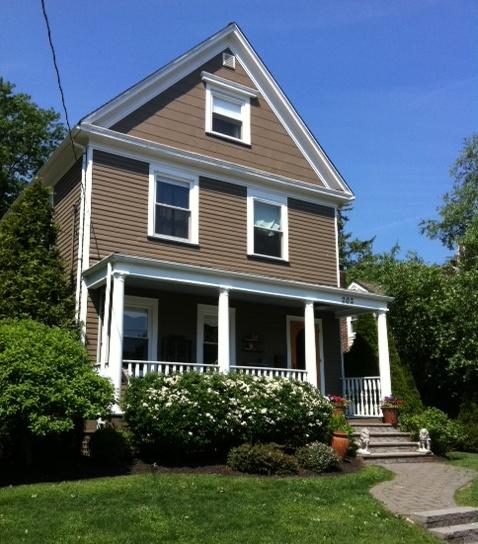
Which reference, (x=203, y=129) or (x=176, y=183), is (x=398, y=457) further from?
(x=203, y=129)

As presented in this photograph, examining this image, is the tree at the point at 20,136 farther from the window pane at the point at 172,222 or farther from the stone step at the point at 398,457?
the stone step at the point at 398,457

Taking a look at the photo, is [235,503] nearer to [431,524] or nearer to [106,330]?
[431,524]

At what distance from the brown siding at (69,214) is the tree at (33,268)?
0.70 m

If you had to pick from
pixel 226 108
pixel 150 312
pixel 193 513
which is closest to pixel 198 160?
pixel 226 108

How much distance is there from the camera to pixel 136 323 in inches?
535

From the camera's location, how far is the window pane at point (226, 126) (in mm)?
15914

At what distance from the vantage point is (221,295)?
12789mm

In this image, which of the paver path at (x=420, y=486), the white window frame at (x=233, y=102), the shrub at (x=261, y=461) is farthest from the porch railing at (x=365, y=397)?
the white window frame at (x=233, y=102)

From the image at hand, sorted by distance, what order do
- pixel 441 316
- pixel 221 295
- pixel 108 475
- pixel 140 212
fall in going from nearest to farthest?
pixel 108 475 < pixel 221 295 < pixel 140 212 < pixel 441 316

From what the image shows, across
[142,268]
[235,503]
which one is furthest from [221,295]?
[235,503]

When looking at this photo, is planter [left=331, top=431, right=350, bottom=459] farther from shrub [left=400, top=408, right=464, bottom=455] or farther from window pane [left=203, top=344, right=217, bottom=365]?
window pane [left=203, top=344, right=217, bottom=365]

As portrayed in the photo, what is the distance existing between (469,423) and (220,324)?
7.87 metres

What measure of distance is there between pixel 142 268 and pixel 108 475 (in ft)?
13.9

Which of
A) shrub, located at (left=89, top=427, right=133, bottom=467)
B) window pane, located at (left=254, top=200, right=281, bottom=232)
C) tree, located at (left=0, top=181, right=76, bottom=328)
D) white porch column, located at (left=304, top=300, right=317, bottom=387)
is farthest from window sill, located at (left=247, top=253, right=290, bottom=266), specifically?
shrub, located at (left=89, top=427, right=133, bottom=467)
